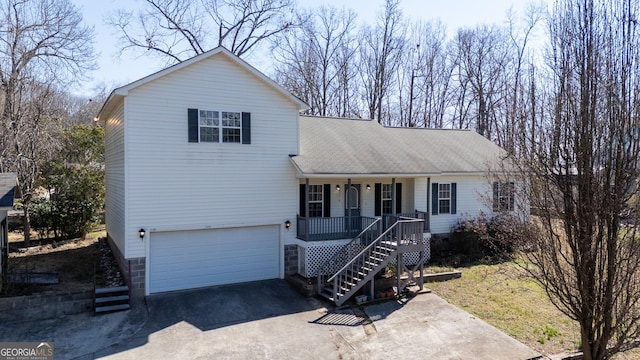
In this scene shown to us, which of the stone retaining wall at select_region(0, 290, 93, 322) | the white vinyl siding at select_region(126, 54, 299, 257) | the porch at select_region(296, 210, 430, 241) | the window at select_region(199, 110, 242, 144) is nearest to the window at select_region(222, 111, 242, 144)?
the window at select_region(199, 110, 242, 144)

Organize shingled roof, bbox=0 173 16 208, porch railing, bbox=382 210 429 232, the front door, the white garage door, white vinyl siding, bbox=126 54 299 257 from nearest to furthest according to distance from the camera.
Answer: shingled roof, bbox=0 173 16 208
white vinyl siding, bbox=126 54 299 257
the white garage door
the front door
porch railing, bbox=382 210 429 232

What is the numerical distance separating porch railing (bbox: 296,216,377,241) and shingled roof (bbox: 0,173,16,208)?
8.07 metres

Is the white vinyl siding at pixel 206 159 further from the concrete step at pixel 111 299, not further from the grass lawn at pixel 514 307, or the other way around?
the grass lawn at pixel 514 307

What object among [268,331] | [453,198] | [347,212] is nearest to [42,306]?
[268,331]

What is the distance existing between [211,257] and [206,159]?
3.16 m

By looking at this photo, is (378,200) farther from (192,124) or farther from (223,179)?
(192,124)

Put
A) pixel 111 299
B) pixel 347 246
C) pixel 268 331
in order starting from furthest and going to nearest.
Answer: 1. pixel 347 246
2. pixel 111 299
3. pixel 268 331

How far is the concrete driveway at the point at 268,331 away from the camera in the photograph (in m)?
8.69

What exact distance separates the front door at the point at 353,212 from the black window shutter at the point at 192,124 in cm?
530

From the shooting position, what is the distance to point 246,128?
12.9m

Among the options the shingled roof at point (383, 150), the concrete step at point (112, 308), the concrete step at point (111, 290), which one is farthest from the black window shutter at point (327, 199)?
the concrete step at point (112, 308)

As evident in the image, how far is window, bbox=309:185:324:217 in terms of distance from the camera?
588 inches

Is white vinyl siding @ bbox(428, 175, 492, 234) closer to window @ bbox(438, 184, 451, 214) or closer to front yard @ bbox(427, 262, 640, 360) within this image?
window @ bbox(438, 184, 451, 214)

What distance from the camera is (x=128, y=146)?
11.4 m
